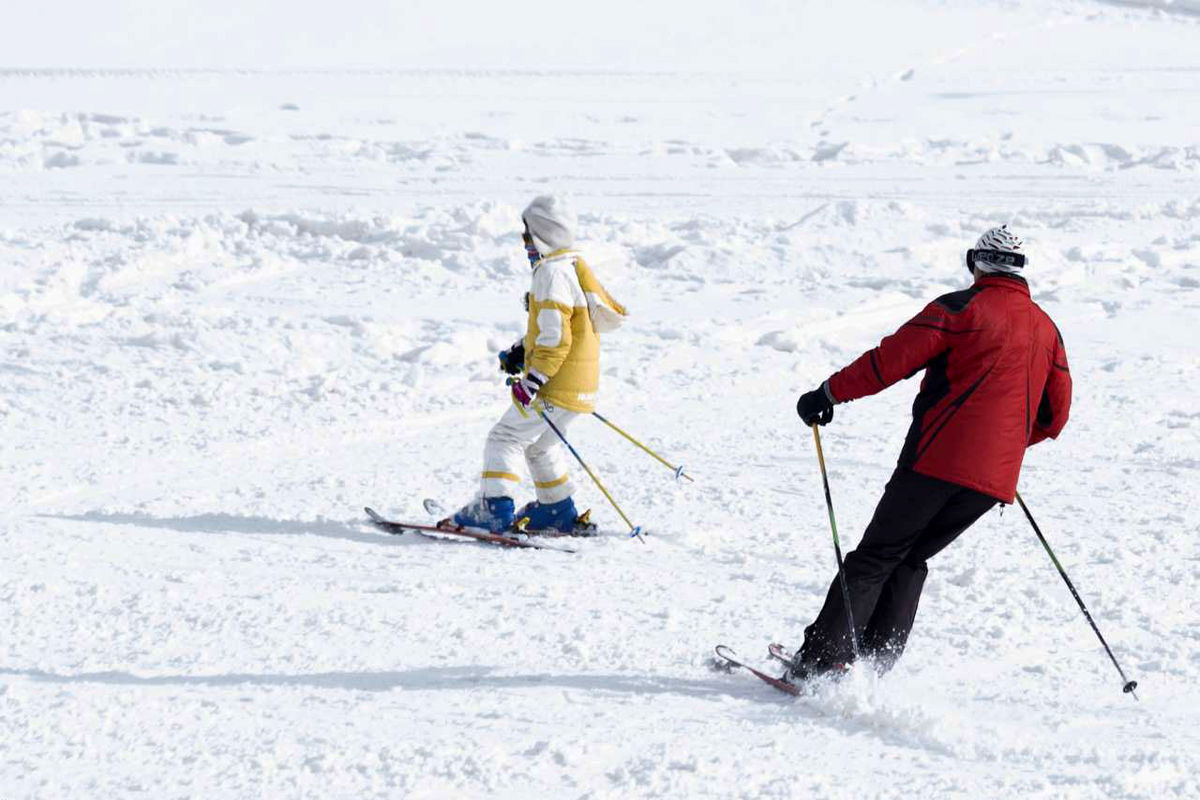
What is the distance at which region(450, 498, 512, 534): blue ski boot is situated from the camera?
6098mm

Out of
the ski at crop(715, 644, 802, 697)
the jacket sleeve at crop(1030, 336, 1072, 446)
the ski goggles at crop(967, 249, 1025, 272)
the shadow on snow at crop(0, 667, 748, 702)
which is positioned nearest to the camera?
the ski goggles at crop(967, 249, 1025, 272)

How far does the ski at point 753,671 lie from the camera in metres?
4.30

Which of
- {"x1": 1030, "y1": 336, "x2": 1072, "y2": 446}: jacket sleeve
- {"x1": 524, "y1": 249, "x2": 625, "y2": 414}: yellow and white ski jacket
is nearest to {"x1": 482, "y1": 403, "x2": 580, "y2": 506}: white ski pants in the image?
{"x1": 524, "y1": 249, "x2": 625, "y2": 414}: yellow and white ski jacket

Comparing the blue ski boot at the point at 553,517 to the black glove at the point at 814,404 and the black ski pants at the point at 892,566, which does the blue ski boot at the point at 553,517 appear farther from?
the black glove at the point at 814,404

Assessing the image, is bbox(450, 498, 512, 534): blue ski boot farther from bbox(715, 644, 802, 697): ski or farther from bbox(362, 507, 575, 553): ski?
bbox(715, 644, 802, 697): ski

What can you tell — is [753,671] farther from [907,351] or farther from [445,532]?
[445,532]

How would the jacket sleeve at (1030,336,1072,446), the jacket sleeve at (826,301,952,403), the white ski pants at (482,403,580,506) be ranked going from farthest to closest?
the white ski pants at (482,403,580,506) < the jacket sleeve at (1030,336,1072,446) < the jacket sleeve at (826,301,952,403)

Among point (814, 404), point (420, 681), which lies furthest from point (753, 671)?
point (420, 681)

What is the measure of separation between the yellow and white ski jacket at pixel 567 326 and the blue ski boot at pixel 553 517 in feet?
1.49

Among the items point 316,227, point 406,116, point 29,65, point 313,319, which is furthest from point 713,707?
point 29,65

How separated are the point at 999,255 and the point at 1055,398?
0.49 meters

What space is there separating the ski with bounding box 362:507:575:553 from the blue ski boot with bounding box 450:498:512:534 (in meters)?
0.03

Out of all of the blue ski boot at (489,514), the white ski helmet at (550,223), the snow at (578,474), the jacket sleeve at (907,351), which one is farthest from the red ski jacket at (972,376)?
the blue ski boot at (489,514)

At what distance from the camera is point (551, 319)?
5.80 m
